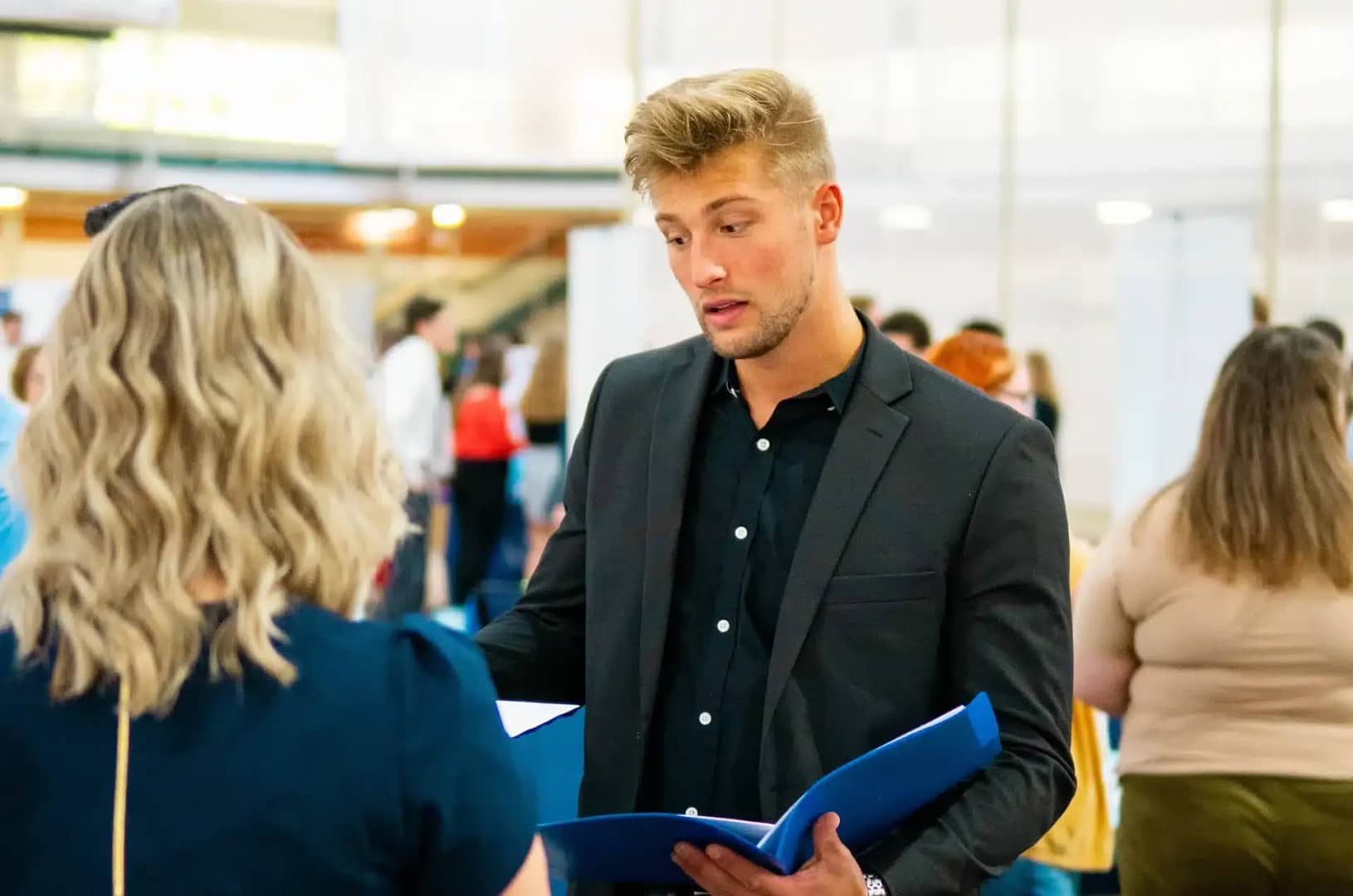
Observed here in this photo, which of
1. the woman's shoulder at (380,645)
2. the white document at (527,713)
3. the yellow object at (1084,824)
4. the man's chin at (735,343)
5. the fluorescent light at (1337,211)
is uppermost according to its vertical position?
the fluorescent light at (1337,211)

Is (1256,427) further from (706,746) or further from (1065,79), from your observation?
(1065,79)

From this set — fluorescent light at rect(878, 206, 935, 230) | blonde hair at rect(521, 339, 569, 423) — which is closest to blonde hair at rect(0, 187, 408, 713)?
blonde hair at rect(521, 339, 569, 423)

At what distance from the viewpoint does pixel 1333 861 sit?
8.81 ft

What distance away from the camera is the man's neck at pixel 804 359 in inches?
74.0

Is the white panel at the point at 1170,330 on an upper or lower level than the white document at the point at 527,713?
upper

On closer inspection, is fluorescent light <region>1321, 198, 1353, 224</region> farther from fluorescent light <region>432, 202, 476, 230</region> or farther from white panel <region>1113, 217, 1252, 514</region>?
fluorescent light <region>432, 202, 476, 230</region>

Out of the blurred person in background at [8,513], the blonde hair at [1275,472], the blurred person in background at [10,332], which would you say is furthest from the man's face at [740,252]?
the blurred person in background at [10,332]

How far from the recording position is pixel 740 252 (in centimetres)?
183

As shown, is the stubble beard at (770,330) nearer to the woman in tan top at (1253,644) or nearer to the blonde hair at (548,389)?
the woman in tan top at (1253,644)

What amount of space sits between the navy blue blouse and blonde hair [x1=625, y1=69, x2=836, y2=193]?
825 mm

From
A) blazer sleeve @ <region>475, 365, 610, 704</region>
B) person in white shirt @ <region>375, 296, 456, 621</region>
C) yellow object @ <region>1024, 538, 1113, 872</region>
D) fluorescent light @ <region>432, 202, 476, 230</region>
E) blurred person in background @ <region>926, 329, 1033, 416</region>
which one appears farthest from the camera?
fluorescent light @ <region>432, 202, 476, 230</region>

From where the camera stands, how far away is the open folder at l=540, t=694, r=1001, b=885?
148 cm

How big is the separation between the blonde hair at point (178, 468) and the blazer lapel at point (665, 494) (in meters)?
0.59

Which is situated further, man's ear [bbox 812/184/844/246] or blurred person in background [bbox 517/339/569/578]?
blurred person in background [bbox 517/339/569/578]
